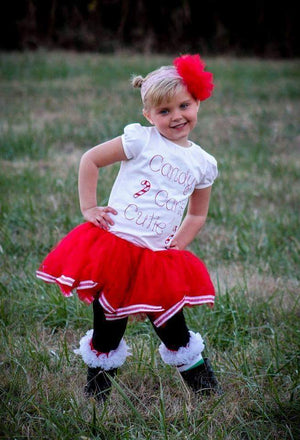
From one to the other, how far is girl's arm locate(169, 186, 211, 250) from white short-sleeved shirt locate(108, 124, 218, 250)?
0.14 metres

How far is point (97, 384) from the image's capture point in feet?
7.21

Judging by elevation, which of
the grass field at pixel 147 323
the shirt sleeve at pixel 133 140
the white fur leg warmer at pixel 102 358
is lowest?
the grass field at pixel 147 323

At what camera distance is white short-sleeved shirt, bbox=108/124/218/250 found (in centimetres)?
205

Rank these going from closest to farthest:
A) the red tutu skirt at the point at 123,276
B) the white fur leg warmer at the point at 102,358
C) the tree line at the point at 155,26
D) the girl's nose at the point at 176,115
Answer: the red tutu skirt at the point at 123,276 → the girl's nose at the point at 176,115 → the white fur leg warmer at the point at 102,358 → the tree line at the point at 155,26

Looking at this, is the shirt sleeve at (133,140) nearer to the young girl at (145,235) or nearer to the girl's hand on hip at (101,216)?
the young girl at (145,235)

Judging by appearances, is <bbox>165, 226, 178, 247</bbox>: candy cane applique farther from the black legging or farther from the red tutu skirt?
the black legging

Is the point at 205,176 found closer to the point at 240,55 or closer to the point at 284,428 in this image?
the point at 284,428

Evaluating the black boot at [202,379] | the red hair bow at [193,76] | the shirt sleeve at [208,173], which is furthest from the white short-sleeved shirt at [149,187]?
the black boot at [202,379]

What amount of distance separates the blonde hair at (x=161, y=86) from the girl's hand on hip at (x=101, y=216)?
1.41 feet

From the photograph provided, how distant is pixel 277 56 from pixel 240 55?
1.33 metres

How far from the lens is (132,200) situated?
81.2 inches

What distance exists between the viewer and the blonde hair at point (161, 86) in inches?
79.5

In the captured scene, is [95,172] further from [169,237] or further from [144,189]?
[169,237]

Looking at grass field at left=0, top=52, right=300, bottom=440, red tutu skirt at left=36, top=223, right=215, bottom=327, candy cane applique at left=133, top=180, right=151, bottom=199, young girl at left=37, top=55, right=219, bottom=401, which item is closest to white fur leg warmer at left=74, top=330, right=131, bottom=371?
young girl at left=37, top=55, right=219, bottom=401
